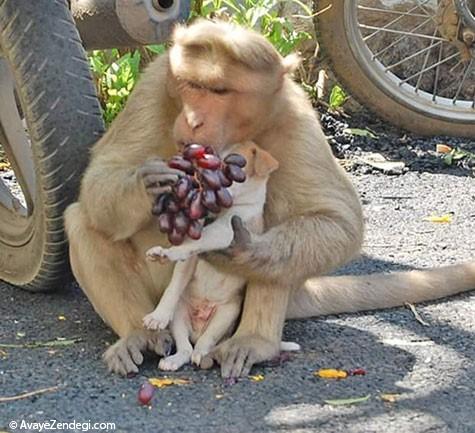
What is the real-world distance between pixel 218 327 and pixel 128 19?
1.22 metres

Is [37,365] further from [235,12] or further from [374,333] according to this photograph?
[235,12]

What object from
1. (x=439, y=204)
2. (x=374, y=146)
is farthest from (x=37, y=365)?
(x=374, y=146)

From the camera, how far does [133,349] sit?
11.5 ft

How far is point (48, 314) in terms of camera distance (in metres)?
4.07

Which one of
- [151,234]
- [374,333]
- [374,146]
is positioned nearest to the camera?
[151,234]

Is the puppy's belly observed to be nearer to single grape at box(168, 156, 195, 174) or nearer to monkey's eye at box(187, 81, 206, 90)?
single grape at box(168, 156, 195, 174)

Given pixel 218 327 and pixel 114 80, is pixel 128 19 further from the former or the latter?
pixel 114 80

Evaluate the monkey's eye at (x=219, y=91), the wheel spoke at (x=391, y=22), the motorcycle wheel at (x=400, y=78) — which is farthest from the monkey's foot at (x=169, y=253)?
the wheel spoke at (x=391, y=22)

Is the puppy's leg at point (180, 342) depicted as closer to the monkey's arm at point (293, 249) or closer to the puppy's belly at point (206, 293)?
the puppy's belly at point (206, 293)

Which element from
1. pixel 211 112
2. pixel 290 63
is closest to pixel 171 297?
pixel 211 112

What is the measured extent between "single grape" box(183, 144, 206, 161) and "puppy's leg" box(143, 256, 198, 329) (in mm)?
420

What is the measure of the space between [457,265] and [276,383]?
116 cm

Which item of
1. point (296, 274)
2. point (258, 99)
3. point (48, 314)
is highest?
point (258, 99)

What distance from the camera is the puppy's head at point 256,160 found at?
3.47 m
